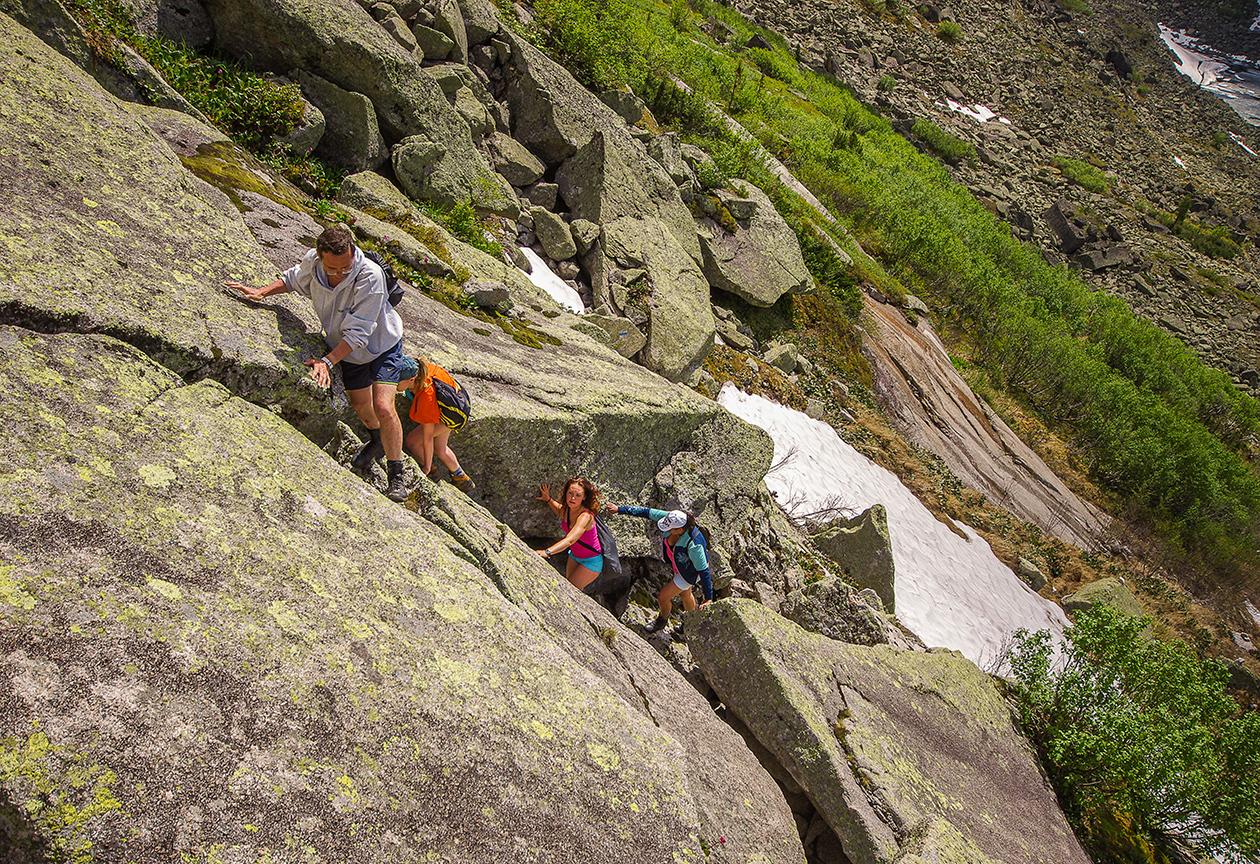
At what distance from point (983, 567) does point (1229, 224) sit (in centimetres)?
9693

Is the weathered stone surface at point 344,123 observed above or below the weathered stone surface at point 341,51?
below

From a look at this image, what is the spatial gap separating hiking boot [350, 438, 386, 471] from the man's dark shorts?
0.56m

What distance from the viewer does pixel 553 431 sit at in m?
7.65

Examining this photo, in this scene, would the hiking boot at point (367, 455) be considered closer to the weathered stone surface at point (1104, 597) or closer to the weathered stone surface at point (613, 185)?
the weathered stone surface at point (613, 185)

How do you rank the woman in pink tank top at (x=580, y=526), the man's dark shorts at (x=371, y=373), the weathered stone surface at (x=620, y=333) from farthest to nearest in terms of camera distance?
the weathered stone surface at (x=620, y=333)
the woman in pink tank top at (x=580, y=526)
the man's dark shorts at (x=371, y=373)

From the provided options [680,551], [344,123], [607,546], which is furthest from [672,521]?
[344,123]

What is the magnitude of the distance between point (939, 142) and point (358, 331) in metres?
76.9

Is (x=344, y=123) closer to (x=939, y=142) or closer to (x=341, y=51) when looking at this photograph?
(x=341, y=51)

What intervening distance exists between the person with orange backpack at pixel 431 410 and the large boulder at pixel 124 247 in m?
0.87

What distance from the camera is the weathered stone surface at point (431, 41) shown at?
14.2 meters

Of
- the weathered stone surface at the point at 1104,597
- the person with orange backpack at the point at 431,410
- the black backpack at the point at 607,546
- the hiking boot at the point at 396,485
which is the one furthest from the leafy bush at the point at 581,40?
the weathered stone surface at the point at 1104,597

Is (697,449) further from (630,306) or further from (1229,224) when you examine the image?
(1229,224)

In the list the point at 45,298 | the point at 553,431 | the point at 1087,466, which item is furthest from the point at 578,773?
the point at 1087,466

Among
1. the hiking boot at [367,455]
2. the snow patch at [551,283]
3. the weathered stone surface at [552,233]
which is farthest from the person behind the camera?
the weathered stone surface at [552,233]
